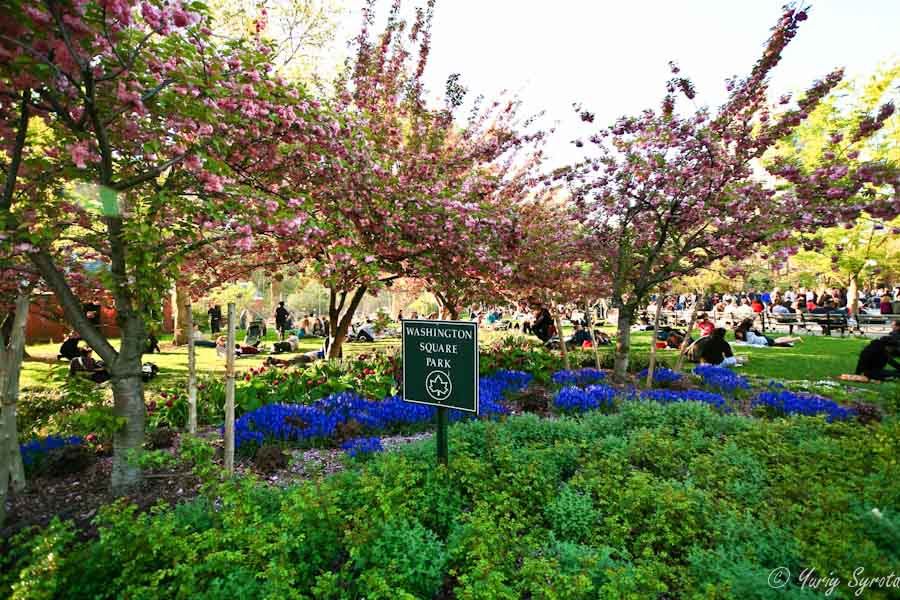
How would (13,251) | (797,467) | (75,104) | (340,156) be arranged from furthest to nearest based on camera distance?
1. (340,156)
2. (797,467)
3. (75,104)
4. (13,251)

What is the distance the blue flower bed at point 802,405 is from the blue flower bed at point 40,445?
29.5 feet

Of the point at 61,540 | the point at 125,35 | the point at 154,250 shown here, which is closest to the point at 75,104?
the point at 125,35

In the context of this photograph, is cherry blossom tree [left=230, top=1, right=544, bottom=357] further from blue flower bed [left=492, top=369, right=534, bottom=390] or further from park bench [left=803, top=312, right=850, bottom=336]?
park bench [left=803, top=312, right=850, bottom=336]

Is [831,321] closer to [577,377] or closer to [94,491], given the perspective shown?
[577,377]

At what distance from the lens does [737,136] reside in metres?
6.80

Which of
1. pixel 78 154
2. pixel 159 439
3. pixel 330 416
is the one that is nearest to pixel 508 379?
pixel 330 416

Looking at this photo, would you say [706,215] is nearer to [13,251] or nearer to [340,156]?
[340,156]

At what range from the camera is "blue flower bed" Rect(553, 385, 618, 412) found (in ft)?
21.5

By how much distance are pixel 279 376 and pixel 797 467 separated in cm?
669

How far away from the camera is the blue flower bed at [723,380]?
25.5 ft

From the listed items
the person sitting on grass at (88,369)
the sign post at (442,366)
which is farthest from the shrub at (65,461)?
the person sitting on grass at (88,369)

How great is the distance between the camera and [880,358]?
8.90 m

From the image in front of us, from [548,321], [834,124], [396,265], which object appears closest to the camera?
[396,265]

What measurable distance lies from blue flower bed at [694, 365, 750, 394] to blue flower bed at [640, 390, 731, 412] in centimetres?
91
